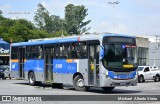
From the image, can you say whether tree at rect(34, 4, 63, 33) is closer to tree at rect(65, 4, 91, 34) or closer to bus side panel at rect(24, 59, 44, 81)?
tree at rect(65, 4, 91, 34)

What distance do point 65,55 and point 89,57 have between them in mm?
2731

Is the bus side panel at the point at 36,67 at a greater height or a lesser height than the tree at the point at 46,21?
lesser

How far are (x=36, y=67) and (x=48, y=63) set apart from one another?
4.94ft

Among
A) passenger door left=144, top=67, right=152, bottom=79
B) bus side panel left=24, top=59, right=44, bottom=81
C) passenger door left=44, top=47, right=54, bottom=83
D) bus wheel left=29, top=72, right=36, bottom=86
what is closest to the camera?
passenger door left=44, top=47, right=54, bottom=83

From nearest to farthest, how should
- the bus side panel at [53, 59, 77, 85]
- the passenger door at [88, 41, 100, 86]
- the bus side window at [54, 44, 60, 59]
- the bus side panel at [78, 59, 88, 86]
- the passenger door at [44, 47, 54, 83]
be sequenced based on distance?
the passenger door at [88, 41, 100, 86] < the bus side panel at [78, 59, 88, 86] < the bus side panel at [53, 59, 77, 85] < the bus side window at [54, 44, 60, 59] < the passenger door at [44, 47, 54, 83]

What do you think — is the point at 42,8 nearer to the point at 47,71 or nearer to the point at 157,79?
the point at 157,79

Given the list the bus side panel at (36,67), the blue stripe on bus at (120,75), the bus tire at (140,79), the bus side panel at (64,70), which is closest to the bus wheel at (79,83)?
the bus side panel at (64,70)

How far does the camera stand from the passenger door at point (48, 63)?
26.7 meters

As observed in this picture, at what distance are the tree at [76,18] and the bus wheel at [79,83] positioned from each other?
104276mm

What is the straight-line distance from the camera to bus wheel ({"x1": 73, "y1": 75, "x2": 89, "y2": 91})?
77.0ft

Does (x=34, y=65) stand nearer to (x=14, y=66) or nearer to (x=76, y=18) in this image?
(x=14, y=66)

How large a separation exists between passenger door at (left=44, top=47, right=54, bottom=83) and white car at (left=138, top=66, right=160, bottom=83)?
13.7 m

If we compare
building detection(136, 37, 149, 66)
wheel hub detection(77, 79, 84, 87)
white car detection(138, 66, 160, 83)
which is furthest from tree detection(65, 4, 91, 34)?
wheel hub detection(77, 79, 84, 87)

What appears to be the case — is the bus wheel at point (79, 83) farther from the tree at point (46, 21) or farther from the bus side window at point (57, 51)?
the tree at point (46, 21)
